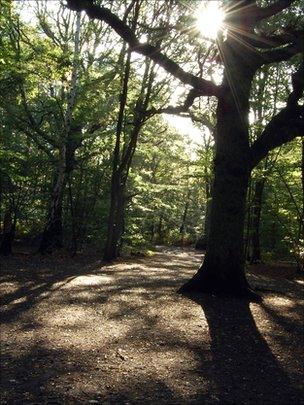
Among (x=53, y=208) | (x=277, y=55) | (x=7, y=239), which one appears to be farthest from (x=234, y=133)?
(x=7, y=239)

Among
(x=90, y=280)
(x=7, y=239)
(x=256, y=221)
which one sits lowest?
(x=90, y=280)

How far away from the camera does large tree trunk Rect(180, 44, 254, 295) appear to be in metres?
8.55

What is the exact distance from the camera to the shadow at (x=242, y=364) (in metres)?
4.17

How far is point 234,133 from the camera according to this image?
28.8 ft

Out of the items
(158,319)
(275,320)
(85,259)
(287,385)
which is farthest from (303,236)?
(287,385)

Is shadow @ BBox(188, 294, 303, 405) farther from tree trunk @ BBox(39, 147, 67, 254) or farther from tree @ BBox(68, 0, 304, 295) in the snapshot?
tree trunk @ BBox(39, 147, 67, 254)

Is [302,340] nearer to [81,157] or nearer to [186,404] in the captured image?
[186,404]

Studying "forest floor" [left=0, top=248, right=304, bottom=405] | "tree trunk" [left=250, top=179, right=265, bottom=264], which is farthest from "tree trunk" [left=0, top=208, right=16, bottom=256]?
"tree trunk" [left=250, top=179, right=265, bottom=264]

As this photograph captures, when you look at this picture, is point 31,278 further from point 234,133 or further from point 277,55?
point 277,55

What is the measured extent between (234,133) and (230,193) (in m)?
1.32

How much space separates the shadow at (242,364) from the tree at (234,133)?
1.14 metres

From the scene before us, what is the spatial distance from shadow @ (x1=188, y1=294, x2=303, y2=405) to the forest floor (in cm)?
1

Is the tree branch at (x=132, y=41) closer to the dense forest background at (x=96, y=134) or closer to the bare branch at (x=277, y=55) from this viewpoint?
the bare branch at (x=277, y=55)

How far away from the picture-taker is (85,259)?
15938 mm
